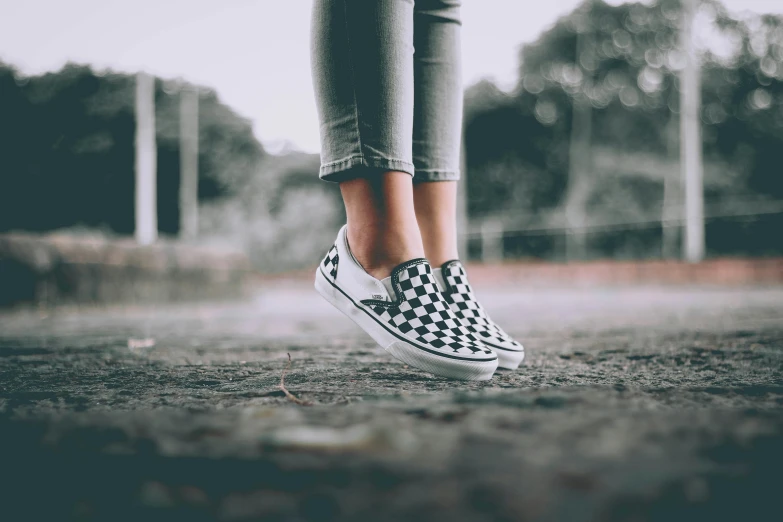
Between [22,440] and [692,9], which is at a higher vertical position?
[692,9]

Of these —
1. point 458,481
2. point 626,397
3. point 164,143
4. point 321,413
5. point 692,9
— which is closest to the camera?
point 458,481

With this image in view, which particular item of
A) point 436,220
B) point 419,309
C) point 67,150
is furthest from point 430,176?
point 67,150

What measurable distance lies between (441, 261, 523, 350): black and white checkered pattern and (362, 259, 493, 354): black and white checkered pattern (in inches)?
3.6

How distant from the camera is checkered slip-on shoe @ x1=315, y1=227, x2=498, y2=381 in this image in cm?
105

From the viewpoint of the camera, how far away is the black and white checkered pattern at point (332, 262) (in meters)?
1.32

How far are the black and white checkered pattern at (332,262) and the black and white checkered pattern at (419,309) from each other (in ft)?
0.47

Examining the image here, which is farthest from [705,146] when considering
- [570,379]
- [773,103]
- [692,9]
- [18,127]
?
[570,379]

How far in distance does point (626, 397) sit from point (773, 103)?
16.3 metres

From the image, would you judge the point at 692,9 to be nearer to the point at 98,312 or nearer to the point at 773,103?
the point at 773,103

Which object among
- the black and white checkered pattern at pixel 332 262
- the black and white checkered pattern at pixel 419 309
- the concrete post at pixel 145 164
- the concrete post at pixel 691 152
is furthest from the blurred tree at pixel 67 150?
the concrete post at pixel 691 152

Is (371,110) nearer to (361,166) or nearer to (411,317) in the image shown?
(361,166)

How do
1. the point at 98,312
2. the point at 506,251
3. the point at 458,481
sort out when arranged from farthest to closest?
the point at 506,251
the point at 98,312
the point at 458,481

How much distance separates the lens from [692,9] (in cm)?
1153

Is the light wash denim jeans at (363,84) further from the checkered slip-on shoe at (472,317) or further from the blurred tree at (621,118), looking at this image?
the blurred tree at (621,118)
